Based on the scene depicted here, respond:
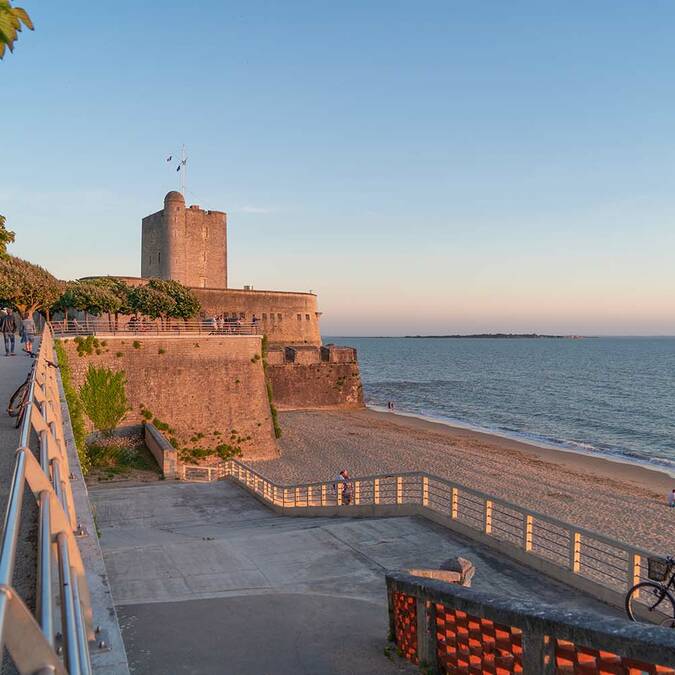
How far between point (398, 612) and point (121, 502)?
13200 mm

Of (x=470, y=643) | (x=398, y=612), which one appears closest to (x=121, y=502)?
(x=398, y=612)

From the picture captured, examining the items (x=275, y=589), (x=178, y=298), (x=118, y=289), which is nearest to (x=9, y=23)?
(x=275, y=589)

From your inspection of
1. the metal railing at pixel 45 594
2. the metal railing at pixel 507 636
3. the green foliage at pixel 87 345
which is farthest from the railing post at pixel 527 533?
the green foliage at pixel 87 345

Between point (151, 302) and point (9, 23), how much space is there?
40.9 meters

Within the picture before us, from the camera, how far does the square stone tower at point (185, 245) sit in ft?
196

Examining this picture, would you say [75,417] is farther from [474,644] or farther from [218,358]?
[474,644]

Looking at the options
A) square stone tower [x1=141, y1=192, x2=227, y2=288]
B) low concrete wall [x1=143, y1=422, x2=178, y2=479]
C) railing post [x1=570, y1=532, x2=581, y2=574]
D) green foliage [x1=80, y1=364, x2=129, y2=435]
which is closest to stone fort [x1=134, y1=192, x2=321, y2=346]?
square stone tower [x1=141, y1=192, x2=227, y2=288]

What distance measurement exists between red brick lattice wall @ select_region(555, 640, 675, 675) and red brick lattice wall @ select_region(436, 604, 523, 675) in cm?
41

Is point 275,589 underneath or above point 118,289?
underneath

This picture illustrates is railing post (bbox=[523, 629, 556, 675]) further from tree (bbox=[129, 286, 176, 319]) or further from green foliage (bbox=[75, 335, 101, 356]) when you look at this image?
tree (bbox=[129, 286, 176, 319])

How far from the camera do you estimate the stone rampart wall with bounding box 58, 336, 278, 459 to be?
30.8 meters

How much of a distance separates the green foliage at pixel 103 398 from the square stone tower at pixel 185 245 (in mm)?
31615

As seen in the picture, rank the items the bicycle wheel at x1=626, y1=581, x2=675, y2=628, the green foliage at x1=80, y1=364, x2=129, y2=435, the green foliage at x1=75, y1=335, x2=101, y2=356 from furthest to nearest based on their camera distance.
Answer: the green foliage at x1=75, y1=335, x2=101, y2=356
the green foliage at x1=80, y1=364, x2=129, y2=435
the bicycle wheel at x1=626, y1=581, x2=675, y2=628

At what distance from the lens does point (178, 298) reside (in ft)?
154
